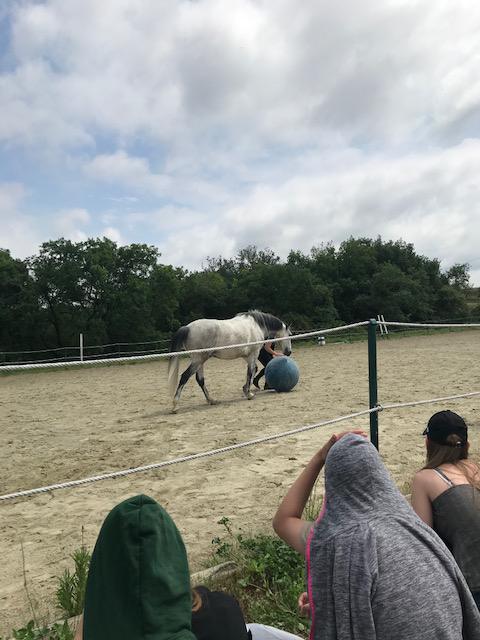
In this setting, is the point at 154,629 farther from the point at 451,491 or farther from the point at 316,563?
the point at 451,491

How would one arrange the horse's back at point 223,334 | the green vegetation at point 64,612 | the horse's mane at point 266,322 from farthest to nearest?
the horse's mane at point 266,322, the horse's back at point 223,334, the green vegetation at point 64,612

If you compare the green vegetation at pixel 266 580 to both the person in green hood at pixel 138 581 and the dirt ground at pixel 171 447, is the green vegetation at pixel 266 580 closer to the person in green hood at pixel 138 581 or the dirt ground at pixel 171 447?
the dirt ground at pixel 171 447

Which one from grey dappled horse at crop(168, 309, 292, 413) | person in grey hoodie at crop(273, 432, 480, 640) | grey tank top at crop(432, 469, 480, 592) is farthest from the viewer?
grey dappled horse at crop(168, 309, 292, 413)

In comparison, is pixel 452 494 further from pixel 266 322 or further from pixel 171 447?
pixel 266 322

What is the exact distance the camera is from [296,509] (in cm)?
183

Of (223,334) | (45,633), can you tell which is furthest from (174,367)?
(45,633)

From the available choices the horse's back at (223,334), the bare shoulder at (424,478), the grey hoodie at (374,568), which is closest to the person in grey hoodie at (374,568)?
the grey hoodie at (374,568)

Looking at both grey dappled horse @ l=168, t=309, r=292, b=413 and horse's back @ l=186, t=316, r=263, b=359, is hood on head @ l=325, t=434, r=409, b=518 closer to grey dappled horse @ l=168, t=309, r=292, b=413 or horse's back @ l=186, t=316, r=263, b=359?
grey dappled horse @ l=168, t=309, r=292, b=413

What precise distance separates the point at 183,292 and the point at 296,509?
1389 inches

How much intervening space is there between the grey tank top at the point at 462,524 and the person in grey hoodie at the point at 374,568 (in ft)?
2.08

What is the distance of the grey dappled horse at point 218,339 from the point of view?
8922 millimetres

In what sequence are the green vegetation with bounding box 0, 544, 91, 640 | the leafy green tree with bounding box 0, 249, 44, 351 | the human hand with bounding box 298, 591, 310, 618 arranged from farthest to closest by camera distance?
1. the leafy green tree with bounding box 0, 249, 44, 351
2. the green vegetation with bounding box 0, 544, 91, 640
3. the human hand with bounding box 298, 591, 310, 618

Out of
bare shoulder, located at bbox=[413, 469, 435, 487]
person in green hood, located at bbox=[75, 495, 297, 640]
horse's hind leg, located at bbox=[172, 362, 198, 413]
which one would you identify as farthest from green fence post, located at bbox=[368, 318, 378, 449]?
horse's hind leg, located at bbox=[172, 362, 198, 413]

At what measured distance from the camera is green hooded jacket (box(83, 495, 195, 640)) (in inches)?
41.1
